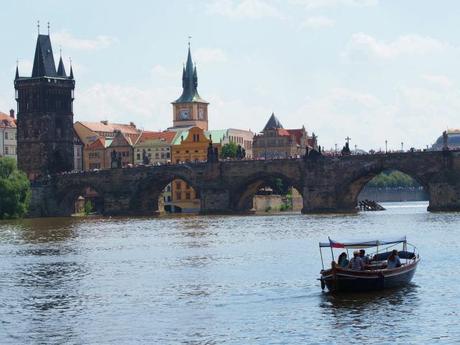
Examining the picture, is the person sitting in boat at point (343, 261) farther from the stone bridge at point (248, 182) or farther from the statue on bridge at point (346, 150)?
the statue on bridge at point (346, 150)

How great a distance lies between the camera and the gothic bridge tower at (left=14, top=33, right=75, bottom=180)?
572 feet

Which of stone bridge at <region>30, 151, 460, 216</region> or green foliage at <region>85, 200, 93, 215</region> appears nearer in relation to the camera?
stone bridge at <region>30, 151, 460, 216</region>

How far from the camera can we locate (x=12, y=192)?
140000 millimetres

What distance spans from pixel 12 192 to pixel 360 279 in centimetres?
9150

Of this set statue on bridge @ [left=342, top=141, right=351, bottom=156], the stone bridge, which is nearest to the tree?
the stone bridge

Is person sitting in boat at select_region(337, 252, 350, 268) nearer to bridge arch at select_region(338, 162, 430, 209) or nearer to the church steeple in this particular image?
bridge arch at select_region(338, 162, 430, 209)

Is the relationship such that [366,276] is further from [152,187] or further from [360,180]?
[152,187]

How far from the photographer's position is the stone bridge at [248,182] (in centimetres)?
13788

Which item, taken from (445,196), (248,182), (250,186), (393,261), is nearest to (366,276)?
(393,261)

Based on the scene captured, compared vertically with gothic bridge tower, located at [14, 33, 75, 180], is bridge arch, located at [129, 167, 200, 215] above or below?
below

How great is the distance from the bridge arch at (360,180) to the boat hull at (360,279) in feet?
277

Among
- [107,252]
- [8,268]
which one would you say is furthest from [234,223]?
[8,268]

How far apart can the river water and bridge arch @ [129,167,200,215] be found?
65.0 metres

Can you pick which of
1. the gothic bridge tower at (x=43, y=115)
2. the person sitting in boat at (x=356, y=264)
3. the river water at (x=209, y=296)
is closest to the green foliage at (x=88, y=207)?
the gothic bridge tower at (x=43, y=115)
